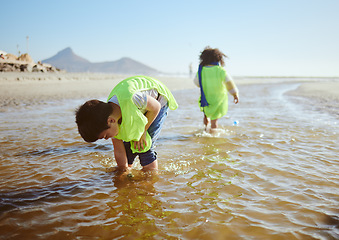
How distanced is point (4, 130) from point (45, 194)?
3.23 metres

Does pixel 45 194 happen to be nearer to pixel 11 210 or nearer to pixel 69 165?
pixel 11 210

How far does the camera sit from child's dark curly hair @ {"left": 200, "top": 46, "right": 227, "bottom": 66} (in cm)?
481

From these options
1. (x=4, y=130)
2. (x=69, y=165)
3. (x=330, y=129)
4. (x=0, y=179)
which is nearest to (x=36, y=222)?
(x=0, y=179)

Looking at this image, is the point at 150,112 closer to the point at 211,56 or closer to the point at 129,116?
the point at 129,116

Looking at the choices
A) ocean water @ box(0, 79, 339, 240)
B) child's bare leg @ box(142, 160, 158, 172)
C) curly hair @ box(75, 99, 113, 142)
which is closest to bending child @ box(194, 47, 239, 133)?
ocean water @ box(0, 79, 339, 240)

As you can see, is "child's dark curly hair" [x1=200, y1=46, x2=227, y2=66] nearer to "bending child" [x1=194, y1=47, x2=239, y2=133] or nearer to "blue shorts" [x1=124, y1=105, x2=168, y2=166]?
"bending child" [x1=194, y1=47, x2=239, y2=133]

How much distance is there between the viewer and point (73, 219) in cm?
201

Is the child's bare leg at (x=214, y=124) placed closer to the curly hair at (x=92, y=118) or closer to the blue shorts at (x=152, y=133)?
the blue shorts at (x=152, y=133)

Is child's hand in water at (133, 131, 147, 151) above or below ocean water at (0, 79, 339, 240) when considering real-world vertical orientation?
above

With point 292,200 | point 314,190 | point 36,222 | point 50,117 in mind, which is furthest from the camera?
point 50,117

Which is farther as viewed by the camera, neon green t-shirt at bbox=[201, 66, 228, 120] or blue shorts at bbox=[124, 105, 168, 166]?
neon green t-shirt at bbox=[201, 66, 228, 120]

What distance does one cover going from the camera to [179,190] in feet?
8.35

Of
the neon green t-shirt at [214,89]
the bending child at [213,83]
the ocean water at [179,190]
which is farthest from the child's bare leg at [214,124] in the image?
the ocean water at [179,190]

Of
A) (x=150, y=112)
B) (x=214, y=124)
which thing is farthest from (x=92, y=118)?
(x=214, y=124)
